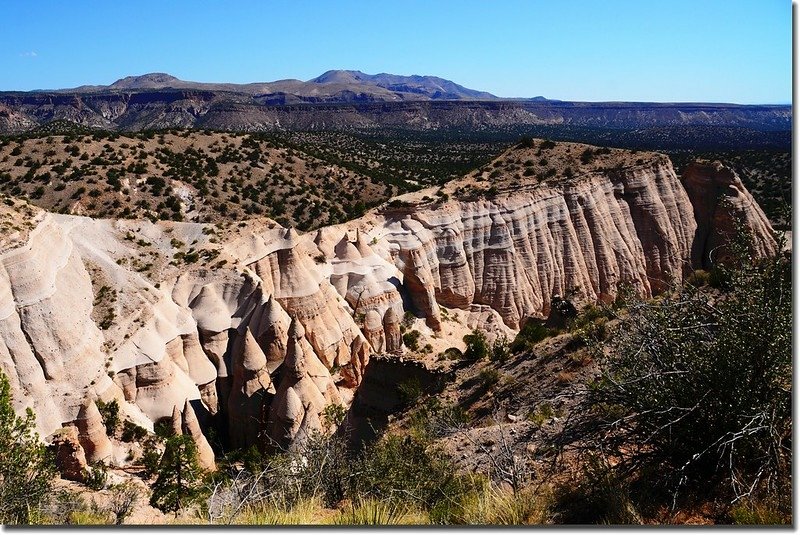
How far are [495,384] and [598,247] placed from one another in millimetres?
27606

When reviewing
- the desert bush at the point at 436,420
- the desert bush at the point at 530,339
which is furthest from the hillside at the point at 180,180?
the desert bush at the point at 436,420

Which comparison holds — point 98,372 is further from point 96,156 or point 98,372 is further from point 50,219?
point 96,156

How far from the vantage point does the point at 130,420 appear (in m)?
18.4

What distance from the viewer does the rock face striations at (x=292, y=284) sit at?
1831 cm

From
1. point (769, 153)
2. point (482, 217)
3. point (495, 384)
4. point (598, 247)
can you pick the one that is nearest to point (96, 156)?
point (482, 217)

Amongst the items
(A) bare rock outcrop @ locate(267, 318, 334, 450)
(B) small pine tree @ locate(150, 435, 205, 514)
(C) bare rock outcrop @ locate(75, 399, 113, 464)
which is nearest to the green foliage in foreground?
(B) small pine tree @ locate(150, 435, 205, 514)

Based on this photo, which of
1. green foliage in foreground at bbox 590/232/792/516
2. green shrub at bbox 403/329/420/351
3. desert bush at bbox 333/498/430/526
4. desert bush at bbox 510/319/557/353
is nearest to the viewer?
green foliage in foreground at bbox 590/232/792/516

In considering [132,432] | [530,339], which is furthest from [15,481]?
[530,339]

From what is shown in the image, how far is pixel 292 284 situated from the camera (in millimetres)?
26047

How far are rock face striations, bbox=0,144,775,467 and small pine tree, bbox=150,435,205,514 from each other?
202 cm

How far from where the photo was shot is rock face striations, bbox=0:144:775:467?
18312mm

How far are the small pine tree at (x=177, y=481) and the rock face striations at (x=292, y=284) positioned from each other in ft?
6.63

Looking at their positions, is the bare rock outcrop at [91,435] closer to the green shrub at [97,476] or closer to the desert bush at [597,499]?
the green shrub at [97,476]

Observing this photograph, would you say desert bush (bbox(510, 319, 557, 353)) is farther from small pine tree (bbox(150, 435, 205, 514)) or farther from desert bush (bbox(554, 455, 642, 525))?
desert bush (bbox(554, 455, 642, 525))
